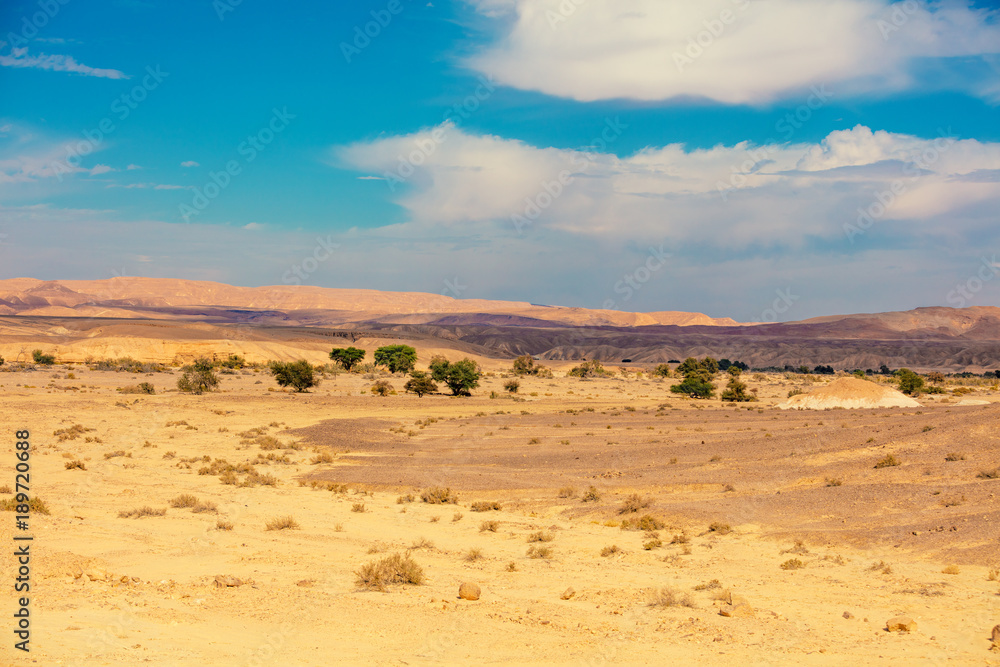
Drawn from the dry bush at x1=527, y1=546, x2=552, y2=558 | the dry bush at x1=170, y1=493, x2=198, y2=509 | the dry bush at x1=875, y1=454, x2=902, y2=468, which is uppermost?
the dry bush at x1=875, y1=454, x2=902, y2=468

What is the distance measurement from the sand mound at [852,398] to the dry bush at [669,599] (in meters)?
36.1

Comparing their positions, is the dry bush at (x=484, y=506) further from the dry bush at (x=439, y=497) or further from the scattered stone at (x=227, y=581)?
the scattered stone at (x=227, y=581)

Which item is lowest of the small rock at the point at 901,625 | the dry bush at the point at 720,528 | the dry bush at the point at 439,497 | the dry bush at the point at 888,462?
the dry bush at the point at 439,497

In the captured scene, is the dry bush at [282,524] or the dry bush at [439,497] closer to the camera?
the dry bush at [282,524]

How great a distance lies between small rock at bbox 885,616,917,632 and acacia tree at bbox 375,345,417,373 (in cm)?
6386

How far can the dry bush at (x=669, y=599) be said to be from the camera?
10383mm

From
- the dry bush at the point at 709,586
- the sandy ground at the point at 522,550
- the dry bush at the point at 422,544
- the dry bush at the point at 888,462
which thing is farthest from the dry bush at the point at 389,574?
the dry bush at the point at 888,462

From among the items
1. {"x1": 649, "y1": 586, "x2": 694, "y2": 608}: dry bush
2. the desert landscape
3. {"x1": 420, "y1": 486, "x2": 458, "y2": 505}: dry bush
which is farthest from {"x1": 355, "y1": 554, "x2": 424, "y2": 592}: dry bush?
{"x1": 420, "y1": 486, "x2": 458, "y2": 505}: dry bush

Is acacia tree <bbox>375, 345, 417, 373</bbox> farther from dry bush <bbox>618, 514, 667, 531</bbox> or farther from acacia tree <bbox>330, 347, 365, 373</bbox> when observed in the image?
dry bush <bbox>618, 514, 667, 531</bbox>

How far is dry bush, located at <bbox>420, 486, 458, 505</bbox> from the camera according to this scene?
18.9 metres

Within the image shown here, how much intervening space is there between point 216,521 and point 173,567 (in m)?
3.92

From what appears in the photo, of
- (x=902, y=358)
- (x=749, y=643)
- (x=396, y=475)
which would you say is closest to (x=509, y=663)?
(x=749, y=643)

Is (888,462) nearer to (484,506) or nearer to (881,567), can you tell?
(881,567)

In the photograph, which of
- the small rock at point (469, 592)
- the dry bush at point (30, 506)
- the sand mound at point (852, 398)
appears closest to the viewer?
the small rock at point (469, 592)
